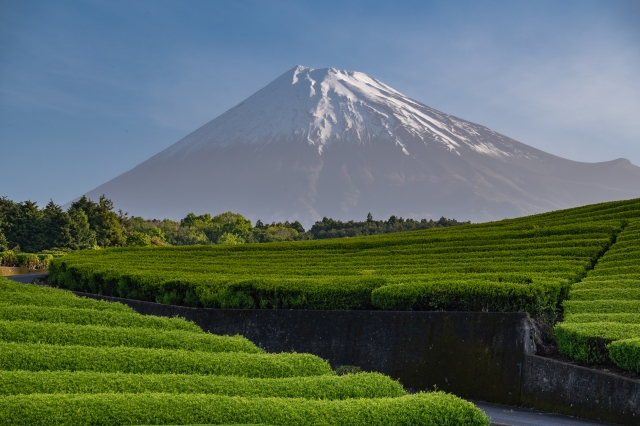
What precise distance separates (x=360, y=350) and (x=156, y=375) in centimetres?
654

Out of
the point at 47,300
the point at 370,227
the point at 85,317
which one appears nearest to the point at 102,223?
the point at 370,227

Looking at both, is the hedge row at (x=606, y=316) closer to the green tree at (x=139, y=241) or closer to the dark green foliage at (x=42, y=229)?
the green tree at (x=139, y=241)

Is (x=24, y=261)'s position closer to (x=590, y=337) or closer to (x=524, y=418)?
(x=524, y=418)

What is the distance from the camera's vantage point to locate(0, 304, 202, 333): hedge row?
12156 mm

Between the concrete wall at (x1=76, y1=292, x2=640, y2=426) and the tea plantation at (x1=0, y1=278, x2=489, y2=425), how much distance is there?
11.3 ft

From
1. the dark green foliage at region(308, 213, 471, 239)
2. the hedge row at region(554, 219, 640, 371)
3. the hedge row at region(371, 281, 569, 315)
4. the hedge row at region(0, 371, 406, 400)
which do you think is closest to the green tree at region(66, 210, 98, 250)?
the dark green foliage at region(308, 213, 471, 239)

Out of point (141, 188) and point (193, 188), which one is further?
point (141, 188)

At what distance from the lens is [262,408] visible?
305 inches

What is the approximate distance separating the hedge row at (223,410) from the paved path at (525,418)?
254cm

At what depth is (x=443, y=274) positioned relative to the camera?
1692 centimetres

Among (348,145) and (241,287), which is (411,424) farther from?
(348,145)

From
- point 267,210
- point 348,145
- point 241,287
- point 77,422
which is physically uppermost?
point 348,145

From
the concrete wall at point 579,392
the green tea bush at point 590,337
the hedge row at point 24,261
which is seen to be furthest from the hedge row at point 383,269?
the hedge row at point 24,261

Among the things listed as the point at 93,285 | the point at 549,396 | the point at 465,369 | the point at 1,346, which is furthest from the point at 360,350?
the point at 93,285
